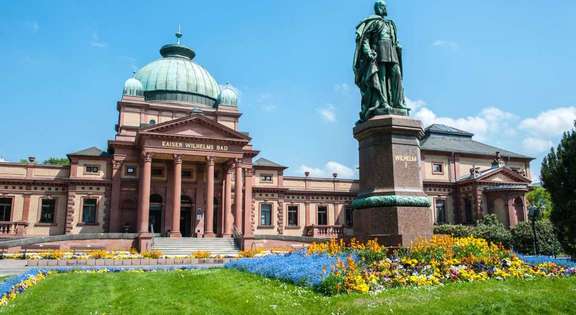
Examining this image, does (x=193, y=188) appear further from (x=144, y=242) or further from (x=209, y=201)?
(x=144, y=242)

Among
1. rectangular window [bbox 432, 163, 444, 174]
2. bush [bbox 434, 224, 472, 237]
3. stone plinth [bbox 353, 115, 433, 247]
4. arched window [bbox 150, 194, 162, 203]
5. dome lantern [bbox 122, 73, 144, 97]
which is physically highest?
dome lantern [bbox 122, 73, 144, 97]

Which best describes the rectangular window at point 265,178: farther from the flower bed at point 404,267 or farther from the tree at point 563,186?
the flower bed at point 404,267

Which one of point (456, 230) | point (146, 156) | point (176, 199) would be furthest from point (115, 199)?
point (456, 230)

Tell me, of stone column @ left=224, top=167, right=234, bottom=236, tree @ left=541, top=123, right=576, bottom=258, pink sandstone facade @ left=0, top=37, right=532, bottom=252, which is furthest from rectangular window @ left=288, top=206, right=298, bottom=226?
tree @ left=541, top=123, right=576, bottom=258

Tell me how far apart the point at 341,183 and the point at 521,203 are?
19625 millimetres

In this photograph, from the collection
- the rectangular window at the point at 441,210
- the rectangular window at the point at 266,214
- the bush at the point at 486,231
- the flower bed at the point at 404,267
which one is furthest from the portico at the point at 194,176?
the flower bed at the point at 404,267

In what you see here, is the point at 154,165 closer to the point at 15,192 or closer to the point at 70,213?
the point at 70,213

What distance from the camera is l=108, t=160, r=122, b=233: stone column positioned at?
4359 cm

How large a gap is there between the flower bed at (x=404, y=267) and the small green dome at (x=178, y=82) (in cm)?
4423

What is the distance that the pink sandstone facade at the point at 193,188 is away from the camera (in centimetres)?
4281

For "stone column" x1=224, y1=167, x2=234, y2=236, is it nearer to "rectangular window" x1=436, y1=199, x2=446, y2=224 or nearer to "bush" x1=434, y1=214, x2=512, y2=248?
"bush" x1=434, y1=214, x2=512, y2=248

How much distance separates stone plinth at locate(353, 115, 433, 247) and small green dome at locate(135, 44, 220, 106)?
43.6m

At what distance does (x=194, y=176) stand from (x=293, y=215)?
1243 cm

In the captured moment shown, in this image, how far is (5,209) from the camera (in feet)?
143
